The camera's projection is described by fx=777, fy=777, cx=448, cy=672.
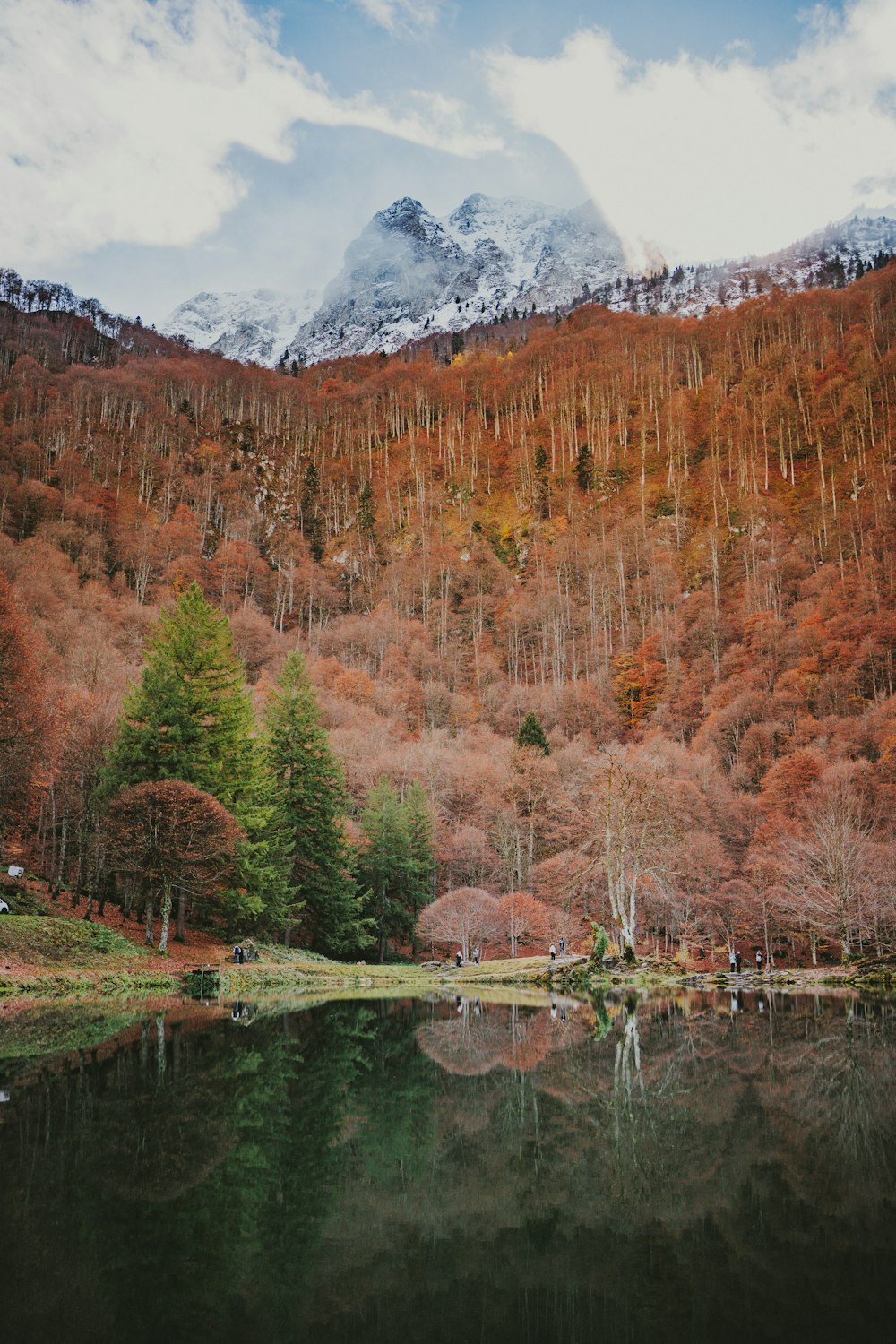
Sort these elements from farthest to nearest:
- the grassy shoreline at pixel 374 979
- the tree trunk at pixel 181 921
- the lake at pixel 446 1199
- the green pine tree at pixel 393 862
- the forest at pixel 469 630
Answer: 1. the green pine tree at pixel 393 862
2. the forest at pixel 469 630
3. the tree trunk at pixel 181 921
4. the grassy shoreline at pixel 374 979
5. the lake at pixel 446 1199

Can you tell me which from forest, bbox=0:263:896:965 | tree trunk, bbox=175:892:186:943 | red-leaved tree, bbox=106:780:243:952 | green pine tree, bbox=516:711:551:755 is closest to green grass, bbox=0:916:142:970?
red-leaved tree, bbox=106:780:243:952

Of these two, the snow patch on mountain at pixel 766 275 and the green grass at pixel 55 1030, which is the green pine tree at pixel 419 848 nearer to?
the green grass at pixel 55 1030

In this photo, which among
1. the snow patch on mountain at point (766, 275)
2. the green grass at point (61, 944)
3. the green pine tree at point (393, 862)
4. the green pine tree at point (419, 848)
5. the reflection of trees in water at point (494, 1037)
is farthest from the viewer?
the snow patch on mountain at point (766, 275)

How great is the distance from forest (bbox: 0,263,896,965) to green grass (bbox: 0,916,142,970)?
10.5 feet

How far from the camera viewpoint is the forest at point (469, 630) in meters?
33.3

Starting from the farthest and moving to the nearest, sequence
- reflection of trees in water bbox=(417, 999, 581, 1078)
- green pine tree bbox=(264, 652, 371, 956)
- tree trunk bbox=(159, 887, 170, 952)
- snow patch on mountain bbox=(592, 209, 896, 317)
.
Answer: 1. snow patch on mountain bbox=(592, 209, 896, 317)
2. green pine tree bbox=(264, 652, 371, 956)
3. tree trunk bbox=(159, 887, 170, 952)
4. reflection of trees in water bbox=(417, 999, 581, 1078)

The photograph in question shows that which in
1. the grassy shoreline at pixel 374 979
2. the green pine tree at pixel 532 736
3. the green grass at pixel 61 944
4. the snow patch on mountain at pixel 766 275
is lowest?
the grassy shoreline at pixel 374 979

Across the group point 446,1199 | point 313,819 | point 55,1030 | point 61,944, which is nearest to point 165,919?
point 61,944

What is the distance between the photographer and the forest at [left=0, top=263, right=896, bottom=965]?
33312 mm

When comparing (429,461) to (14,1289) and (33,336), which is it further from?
(14,1289)

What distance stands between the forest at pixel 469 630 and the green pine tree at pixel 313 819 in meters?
0.20

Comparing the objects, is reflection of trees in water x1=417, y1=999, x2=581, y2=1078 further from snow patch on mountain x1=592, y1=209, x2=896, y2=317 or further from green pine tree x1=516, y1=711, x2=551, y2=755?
snow patch on mountain x1=592, y1=209, x2=896, y2=317

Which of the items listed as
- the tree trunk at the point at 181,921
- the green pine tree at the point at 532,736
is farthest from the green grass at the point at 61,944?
the green pine tree at the point at 532,736

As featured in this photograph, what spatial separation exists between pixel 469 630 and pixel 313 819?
6946 cm
